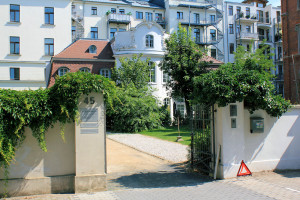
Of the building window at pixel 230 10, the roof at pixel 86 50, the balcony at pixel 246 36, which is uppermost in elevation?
the building window at pixel 230 10

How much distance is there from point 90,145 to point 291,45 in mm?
29493

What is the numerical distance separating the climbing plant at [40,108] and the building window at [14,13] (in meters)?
35.5

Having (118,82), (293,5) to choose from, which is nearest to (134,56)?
(118,82)

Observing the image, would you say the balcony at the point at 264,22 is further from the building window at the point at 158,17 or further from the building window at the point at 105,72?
the building window at the point at 105,72

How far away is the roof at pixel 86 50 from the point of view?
114 ft

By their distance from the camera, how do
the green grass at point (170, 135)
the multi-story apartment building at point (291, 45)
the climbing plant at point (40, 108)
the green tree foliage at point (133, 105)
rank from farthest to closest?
1. the multi-story apartment building at point (291, 45)
2. the green tree foliage at point (133, 105)
3. the green grass at point (170, 135)
4. the climbing plant at point (40, 108)

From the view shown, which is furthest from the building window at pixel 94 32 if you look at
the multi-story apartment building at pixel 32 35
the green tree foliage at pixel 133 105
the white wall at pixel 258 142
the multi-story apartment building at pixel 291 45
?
the white wall at pixel 258 142

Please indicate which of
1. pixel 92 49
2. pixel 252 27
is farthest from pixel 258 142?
pixel 252 27

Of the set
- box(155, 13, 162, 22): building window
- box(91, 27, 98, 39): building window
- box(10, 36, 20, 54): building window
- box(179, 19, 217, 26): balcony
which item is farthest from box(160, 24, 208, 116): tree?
box(179, 19, 217, 26): balcony

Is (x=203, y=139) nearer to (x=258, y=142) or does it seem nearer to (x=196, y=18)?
(x=258, y=142)

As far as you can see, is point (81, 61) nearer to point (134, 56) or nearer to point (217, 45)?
point (134, 56)

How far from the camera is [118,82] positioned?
32.0 metres

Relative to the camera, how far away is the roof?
3472 centimetres

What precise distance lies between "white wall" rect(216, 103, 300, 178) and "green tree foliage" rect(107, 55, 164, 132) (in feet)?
53.3
